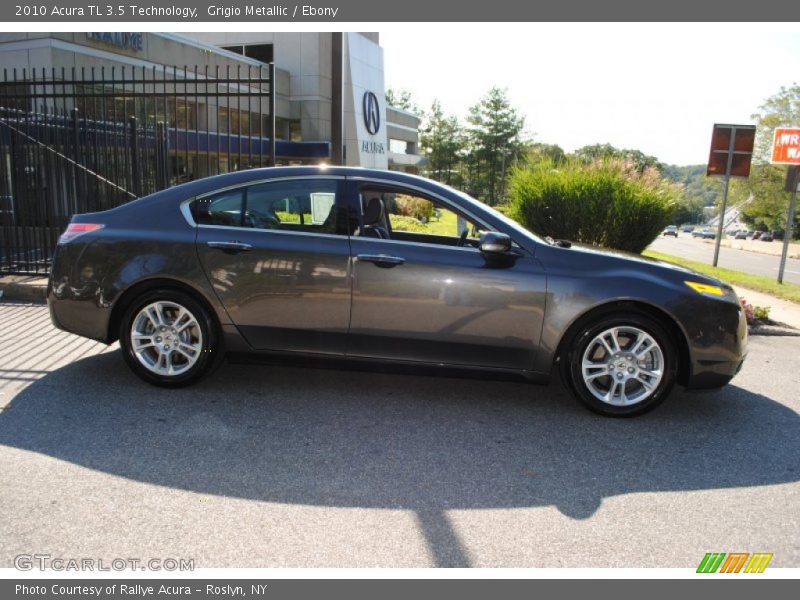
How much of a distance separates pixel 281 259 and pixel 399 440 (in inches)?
59.7

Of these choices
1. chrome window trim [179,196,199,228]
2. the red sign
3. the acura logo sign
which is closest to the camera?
chrome window trim [179,196,199,228]

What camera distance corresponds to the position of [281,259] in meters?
4.46

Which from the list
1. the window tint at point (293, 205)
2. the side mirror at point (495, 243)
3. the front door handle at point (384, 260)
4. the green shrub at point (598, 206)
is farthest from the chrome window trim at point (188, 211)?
the green shrub at point (598, 206)

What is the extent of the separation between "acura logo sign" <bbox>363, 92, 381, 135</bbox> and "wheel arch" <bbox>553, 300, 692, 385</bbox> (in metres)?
9.35

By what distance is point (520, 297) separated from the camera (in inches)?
169

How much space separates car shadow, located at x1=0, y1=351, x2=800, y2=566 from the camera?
10.9ft

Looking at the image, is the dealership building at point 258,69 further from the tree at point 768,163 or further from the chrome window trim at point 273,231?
the tree at point 768,163

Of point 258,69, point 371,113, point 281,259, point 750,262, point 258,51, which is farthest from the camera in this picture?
point 258,51

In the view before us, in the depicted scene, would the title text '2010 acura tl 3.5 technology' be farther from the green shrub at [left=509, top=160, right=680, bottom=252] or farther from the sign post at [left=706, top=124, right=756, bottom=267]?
the sign post at [left=706, top=124, right=756, bottom=267]

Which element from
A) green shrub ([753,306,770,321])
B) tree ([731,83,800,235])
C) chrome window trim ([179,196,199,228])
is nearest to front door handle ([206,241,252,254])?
chrome window trim ([179,196,199,228])

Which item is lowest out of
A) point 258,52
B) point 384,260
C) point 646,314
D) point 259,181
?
point 646,314

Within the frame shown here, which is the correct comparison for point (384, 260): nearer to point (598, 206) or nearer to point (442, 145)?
point (598, 206)

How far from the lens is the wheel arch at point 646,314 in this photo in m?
4.32

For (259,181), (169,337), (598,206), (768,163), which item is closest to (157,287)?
(169,337)
